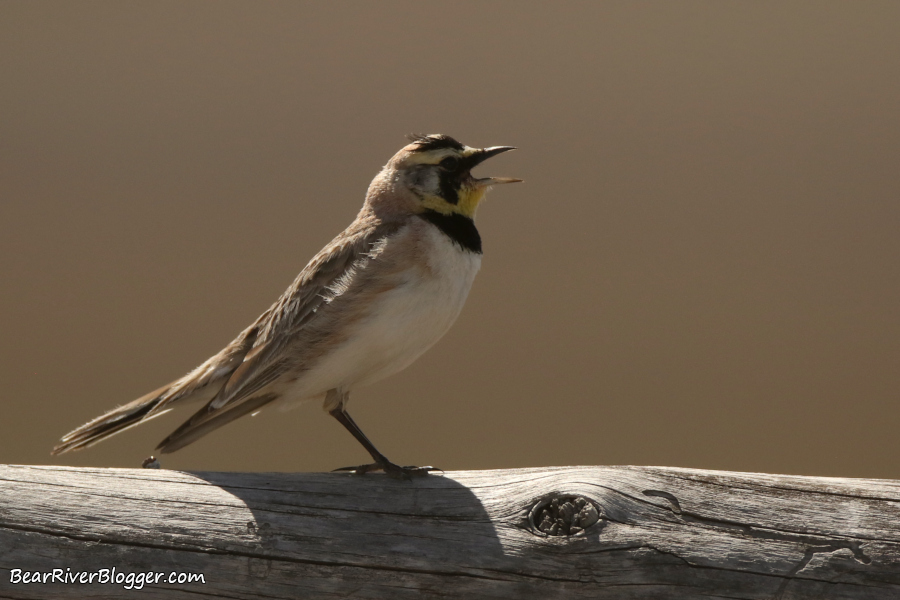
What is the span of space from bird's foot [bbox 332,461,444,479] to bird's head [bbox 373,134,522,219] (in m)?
0.85

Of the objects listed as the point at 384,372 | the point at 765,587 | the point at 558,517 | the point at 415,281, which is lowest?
the point at 765,587

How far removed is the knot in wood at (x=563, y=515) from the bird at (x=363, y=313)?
19.2 inches

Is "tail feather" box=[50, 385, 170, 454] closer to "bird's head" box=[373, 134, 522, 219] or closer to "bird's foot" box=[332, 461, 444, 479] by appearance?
"bird's foot" box=[332, 461, 444, 479]

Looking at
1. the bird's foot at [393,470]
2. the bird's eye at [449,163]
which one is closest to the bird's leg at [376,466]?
the bird's foot at [393,470]

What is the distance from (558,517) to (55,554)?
1192 millimetres

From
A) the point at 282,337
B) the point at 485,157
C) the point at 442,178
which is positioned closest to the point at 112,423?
the point at 282,337

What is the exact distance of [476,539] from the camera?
2070 mm

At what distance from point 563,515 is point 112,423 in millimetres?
1530

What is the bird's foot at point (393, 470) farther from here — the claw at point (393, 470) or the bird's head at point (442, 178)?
the bird's head at point (442, 178)

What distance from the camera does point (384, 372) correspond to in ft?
8.93

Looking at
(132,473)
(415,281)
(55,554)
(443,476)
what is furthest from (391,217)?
(55,554)

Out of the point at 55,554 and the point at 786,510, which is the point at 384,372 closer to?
the point at 55,554

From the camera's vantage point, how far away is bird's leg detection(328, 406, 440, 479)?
94.4 inches

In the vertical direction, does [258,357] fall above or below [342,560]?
above
